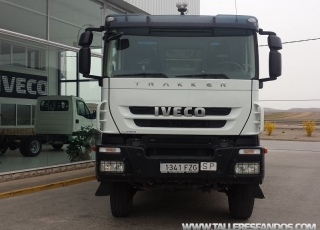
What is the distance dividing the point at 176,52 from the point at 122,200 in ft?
7.55

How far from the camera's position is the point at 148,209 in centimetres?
647

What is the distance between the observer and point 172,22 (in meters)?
5.53

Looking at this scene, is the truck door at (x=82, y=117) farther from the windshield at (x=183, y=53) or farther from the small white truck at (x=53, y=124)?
the windshield at (x=183, y=53)

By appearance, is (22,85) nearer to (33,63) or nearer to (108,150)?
(33,63)

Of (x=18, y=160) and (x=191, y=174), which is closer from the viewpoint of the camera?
(x=191, y=174)

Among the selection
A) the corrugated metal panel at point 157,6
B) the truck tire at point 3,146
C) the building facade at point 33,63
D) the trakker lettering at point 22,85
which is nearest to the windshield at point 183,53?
the building facade at point 33,63

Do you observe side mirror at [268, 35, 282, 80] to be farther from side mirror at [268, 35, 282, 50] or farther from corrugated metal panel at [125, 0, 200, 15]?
corrugated metal panel at [125, 0, 200, 15]

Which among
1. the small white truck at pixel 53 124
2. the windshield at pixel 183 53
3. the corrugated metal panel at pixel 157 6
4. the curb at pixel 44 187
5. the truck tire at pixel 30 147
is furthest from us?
the corrugated metal panel at pixel 157 6

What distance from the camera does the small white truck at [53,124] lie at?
9828mm

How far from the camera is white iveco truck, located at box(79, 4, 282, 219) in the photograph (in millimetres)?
5152

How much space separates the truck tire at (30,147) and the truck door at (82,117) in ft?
6.01

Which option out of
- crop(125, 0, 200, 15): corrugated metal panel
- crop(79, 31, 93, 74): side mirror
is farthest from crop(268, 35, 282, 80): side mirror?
crop(125, 0, 200, 15): corrugated metal panel

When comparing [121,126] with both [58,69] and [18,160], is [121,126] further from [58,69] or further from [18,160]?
[58,69]

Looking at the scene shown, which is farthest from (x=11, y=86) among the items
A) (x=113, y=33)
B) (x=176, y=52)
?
(x=176, y=52)
